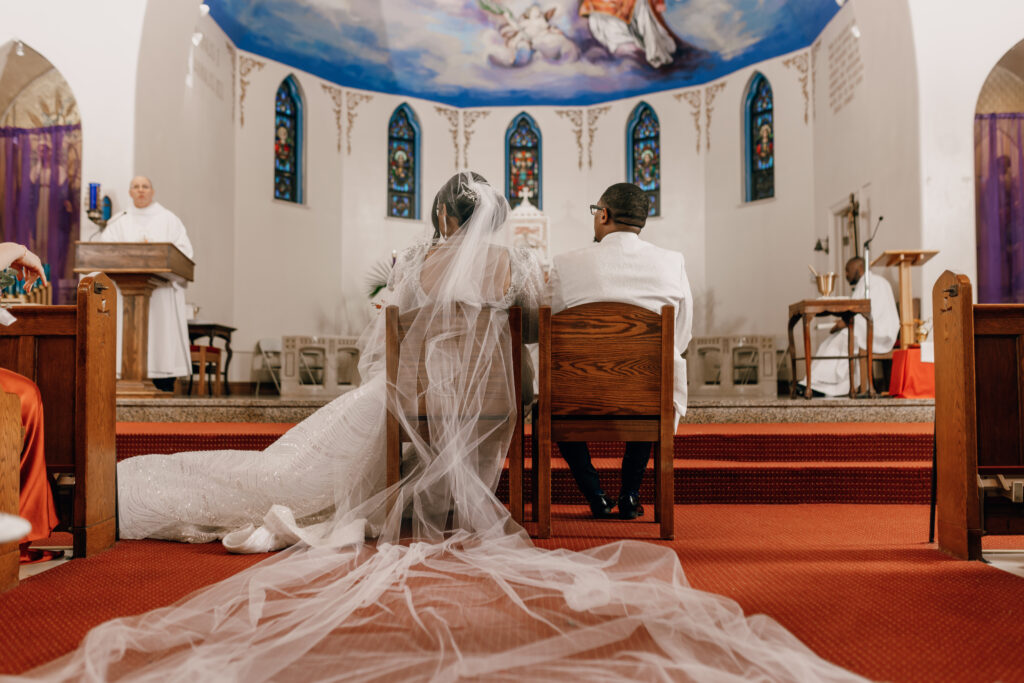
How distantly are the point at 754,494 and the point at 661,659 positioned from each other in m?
2.68

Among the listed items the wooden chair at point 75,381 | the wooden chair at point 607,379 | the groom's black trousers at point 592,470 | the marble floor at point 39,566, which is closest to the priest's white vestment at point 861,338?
the groom's black trousers at point 592,470

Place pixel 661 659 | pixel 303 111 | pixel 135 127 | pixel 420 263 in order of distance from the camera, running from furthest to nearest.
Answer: pixel 303 111
pixel 135 127
pixel 420 263
pixel 661 659

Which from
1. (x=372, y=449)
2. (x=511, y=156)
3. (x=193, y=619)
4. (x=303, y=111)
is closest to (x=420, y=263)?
(x=372, y=449)

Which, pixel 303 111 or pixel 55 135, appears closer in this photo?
pixel 55 135

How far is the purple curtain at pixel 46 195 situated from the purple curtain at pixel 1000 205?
9248 mm

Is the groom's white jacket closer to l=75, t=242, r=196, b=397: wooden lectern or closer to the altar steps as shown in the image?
the altar steps

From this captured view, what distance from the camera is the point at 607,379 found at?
3145 millimetres

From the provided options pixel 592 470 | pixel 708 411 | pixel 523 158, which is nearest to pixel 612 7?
pixel 523 158

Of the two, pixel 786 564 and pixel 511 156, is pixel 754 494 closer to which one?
pixel 786 564

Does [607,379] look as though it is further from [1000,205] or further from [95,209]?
[1000,205]

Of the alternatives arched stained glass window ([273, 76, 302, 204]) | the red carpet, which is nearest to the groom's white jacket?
the red carpet

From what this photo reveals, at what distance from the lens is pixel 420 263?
3.18m

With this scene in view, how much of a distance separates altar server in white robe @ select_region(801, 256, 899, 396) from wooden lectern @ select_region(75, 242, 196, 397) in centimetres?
583

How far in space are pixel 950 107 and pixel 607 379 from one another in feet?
21.8
